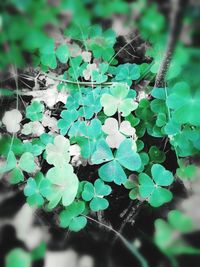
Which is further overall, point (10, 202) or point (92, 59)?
point (92, 59)

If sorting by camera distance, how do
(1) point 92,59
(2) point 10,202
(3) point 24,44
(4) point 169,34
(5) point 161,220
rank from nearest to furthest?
(4) point 169,34 < (3) point 24,44 < (5) point 161,220 < (2) point 10,202 < (1) point 92,59

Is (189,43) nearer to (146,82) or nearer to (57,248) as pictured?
(146,82)

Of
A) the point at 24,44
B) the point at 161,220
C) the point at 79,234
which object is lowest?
the point at 79,234

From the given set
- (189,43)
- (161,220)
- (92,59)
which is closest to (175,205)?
(161,220)

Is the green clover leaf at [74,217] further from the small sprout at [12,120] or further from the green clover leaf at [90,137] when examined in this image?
the small sprout at [12,120]

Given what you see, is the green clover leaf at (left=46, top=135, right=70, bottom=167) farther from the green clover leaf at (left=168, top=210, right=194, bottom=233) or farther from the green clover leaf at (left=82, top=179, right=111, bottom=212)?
the green clover leaf at (left=168, top=210, right=194, bottom=233)

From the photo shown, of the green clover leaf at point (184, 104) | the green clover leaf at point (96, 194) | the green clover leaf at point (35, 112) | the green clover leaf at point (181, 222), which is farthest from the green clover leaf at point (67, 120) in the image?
the green clover leaf at point (181, 222)

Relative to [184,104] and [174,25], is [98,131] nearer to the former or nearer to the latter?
[184,104]
